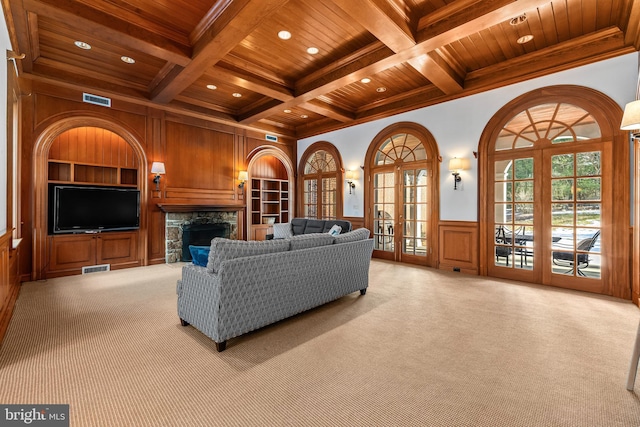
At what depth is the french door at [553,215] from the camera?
4.02m

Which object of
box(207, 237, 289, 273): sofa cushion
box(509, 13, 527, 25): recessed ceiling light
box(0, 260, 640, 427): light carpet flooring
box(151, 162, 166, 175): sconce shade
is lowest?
box(0, 260, 640, 427): light carpet flooring

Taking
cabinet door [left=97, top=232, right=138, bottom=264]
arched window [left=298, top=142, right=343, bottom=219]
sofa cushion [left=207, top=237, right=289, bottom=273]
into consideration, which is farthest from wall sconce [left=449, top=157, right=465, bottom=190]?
cabinet door [left=97, top=232, right=138, bottom=264]

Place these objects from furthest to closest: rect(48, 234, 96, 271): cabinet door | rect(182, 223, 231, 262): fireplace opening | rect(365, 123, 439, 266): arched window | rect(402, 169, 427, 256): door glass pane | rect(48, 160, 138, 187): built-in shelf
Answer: rect(182, 223, 231, 262): fireplace opening < rect(402, 169, 427, 256): door glass pane < rect(365, 123, 439, 266): arched window < rect(48, 160, 138, 187): built-in shelf < rect(48, 234, 96, 271): cabinet door

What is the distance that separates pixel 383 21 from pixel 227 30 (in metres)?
1.77

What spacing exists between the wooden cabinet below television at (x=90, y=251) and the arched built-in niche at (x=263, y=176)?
105 inches

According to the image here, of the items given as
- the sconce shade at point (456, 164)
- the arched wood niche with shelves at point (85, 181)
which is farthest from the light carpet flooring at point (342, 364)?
the sconce shade at point (456, 164)

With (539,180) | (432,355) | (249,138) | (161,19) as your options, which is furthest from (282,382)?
(249,138)

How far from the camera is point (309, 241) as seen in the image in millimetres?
3158

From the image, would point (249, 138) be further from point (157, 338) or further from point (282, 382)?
point (282, 382)

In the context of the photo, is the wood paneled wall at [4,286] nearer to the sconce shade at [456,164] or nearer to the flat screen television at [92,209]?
the flat screen television at [92,209]

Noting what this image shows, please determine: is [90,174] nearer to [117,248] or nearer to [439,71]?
[117,248]

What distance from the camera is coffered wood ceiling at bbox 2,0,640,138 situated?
3242mm

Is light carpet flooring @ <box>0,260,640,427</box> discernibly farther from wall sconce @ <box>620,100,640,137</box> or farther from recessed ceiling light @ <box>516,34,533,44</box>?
recessed ceiling light @ <box>516,34,533,44</box>

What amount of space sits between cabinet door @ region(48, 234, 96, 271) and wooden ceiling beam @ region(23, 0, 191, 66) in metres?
3.31
